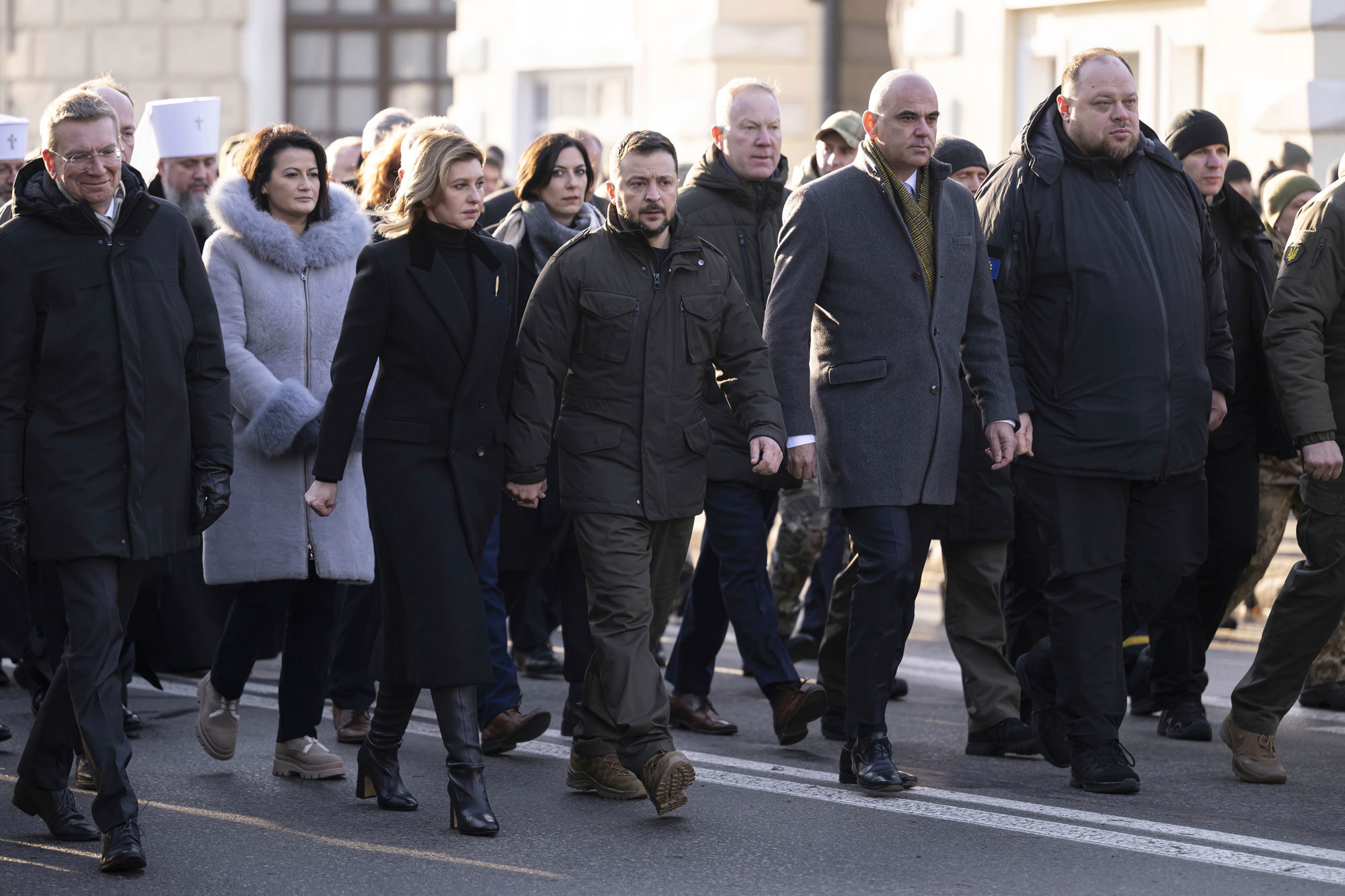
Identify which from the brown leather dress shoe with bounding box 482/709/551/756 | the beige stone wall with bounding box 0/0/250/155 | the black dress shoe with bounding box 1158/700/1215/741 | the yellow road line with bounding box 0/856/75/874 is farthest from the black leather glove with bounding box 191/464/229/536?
the beige stone wall with bounding box 0/0/250/155

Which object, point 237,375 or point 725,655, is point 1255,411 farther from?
point 237,375

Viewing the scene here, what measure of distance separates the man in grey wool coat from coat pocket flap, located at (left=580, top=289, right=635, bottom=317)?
466 mm

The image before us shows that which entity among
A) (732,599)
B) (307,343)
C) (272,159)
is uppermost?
(272,159)

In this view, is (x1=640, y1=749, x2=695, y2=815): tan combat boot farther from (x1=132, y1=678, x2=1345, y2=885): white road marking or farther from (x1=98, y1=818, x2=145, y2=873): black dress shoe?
(x1=98, y1=818, x2=145, y2=873): black dress shoe

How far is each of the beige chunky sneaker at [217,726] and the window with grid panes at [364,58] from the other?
15065 millimetres

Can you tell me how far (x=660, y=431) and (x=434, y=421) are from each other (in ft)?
2.26

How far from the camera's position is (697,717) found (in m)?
7.18

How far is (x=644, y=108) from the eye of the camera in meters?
16.5

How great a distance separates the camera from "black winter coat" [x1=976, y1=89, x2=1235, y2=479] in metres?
6.21

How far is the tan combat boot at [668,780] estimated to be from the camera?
5.81 metres

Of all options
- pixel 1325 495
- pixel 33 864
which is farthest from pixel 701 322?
pixel 33 864

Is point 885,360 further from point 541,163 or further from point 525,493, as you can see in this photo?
point 541,163

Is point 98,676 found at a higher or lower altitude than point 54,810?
higher

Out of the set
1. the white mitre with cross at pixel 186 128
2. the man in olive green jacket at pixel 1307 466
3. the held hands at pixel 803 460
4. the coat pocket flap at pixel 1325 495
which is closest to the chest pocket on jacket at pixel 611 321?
the held hands at pixel 803 460
